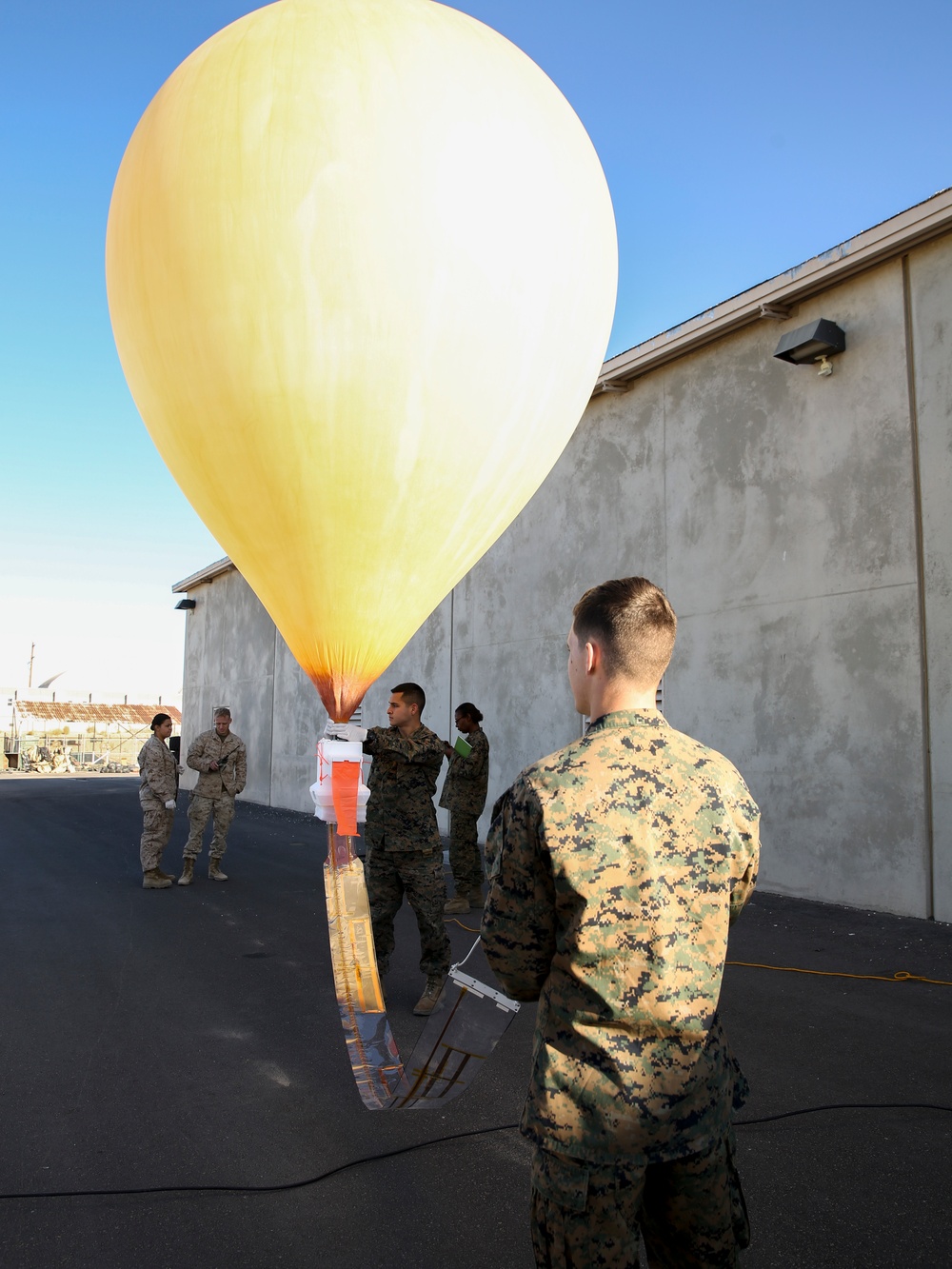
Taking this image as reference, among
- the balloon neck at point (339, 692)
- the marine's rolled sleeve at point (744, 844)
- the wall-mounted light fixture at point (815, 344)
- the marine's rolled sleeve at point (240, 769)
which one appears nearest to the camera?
the marine's rolled sleeve at point (744, 844)

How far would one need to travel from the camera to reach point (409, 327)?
2475 mm

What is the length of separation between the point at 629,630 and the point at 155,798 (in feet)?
25.8

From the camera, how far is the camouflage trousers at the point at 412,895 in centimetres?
461

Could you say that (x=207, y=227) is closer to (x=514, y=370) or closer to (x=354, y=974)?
(x=514, y=370)

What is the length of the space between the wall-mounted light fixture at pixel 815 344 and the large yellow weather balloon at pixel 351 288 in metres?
5.58

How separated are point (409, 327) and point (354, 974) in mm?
2039

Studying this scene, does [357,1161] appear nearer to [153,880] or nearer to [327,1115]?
[327,1115]

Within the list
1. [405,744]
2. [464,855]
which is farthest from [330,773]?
[464,855]

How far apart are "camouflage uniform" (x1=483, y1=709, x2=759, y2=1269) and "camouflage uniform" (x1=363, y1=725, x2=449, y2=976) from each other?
10.1 ft

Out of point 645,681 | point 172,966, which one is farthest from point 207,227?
point 172,966

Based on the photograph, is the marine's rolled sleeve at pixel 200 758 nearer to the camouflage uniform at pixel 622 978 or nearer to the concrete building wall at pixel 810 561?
the concrete building wall at pixel 810 561

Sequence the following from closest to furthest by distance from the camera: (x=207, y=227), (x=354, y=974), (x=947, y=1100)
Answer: (x=207, y=227)
(x=354, y=974)
(x=947, y=1100)

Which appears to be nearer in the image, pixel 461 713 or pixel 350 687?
pixel 350 687

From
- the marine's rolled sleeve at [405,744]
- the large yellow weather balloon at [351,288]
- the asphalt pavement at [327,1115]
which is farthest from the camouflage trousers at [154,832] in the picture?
the large yellow weather balloon at [351,288]
